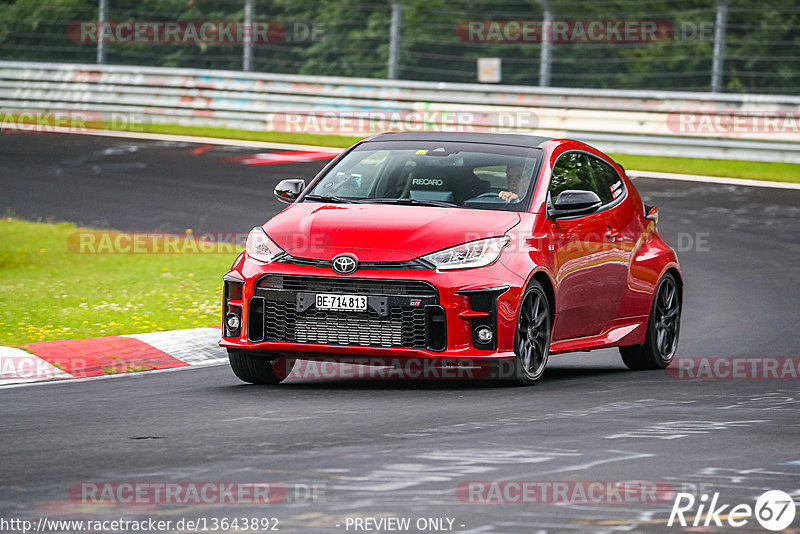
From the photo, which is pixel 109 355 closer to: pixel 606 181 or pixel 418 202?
pixel 418 202

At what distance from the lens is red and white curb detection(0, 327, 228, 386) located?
10.3m

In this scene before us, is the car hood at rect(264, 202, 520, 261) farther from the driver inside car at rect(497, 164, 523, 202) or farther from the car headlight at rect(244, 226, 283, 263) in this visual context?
the driver inside car at rect(497, 164, 523, 202)

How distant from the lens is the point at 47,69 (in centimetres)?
2947

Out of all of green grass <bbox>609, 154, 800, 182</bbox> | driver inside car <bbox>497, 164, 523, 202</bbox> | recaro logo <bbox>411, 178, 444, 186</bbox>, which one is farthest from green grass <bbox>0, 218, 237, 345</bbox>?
green grass <bbox>609, 154, 800, 182</bbox>

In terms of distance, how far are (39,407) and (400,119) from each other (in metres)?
17.9

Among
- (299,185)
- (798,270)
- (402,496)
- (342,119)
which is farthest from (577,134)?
(402,496)

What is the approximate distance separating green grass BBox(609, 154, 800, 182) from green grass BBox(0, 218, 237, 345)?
30.5 feet

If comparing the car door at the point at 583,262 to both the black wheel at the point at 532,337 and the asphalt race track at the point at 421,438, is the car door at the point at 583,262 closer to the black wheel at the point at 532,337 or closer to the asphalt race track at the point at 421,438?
the black wheel at the point at 532,337

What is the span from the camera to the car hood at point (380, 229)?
907 cm

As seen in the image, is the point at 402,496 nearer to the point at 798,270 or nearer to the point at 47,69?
the point at 798,270

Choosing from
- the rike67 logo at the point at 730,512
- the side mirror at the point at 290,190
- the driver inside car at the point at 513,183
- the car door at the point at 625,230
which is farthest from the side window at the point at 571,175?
the rike67 logo at the point at 730,512

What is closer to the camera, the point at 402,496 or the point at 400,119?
the point at 402,496

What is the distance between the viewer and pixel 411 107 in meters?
26.3

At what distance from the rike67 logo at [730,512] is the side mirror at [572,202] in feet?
12.8
